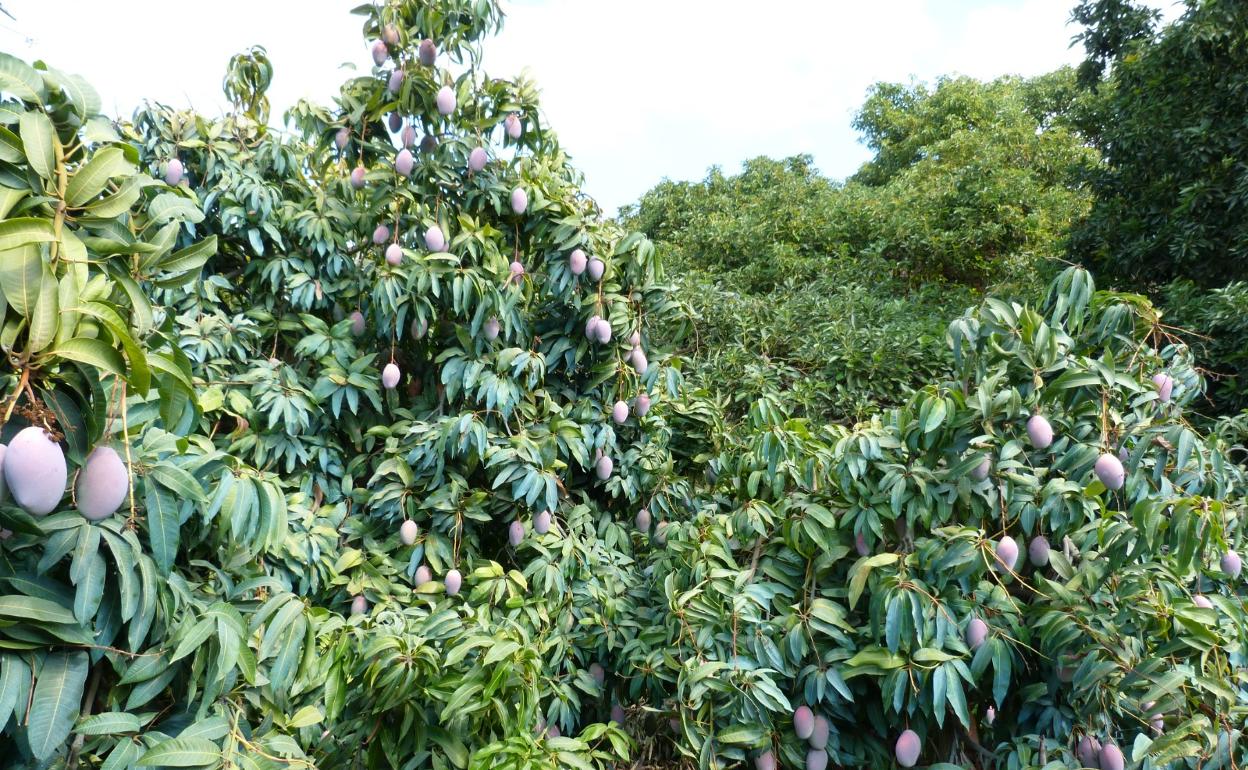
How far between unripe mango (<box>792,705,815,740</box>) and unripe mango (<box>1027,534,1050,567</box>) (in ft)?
2.27

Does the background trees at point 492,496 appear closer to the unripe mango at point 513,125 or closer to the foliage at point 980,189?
the unripe mango at point 513,125

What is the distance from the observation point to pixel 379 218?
289 centimetres

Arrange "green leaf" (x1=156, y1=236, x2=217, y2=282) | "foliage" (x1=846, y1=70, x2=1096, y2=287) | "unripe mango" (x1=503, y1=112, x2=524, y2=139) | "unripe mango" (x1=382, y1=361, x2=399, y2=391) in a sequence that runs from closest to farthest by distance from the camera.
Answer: "green leaf" (x1=156, y1=236, x2=217, y2=282), "unripe mango" (x1=382, y1=361, x2=399, y2=391), "unripe mango" (x1=503, y1=112, x2=524, y2=139), "foliage" (x1=846, y1=70, x2=1096, y2=287)

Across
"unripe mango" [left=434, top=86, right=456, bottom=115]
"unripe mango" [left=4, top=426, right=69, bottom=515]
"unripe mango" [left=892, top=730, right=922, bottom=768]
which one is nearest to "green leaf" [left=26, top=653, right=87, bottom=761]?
"unripe mango" [left=4, top=426, right=69, bottom=515]

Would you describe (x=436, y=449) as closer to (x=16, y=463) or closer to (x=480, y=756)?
(x=480, y=756)

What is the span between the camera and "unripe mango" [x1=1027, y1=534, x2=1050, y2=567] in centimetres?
189

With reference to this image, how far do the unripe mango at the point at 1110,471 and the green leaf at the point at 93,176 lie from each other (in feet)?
6.44

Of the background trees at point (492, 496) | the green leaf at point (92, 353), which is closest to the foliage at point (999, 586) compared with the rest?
the background trees at point (492, 496)

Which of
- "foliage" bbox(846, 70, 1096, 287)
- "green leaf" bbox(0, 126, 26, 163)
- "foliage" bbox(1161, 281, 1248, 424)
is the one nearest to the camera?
"green leaf" bbox(0, 126, 26, 163)

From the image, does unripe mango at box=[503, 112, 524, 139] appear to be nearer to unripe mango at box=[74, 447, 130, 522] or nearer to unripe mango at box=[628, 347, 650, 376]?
unripe mango at box=[628, 347, 650, 376]

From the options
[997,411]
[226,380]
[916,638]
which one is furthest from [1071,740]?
[226,380]

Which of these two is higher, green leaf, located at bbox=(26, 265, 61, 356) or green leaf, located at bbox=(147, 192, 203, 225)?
green leaf, located at bbox=(147, 192, 203, 225)

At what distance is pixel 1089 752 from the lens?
181cm

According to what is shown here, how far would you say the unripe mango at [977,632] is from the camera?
1784 mm
